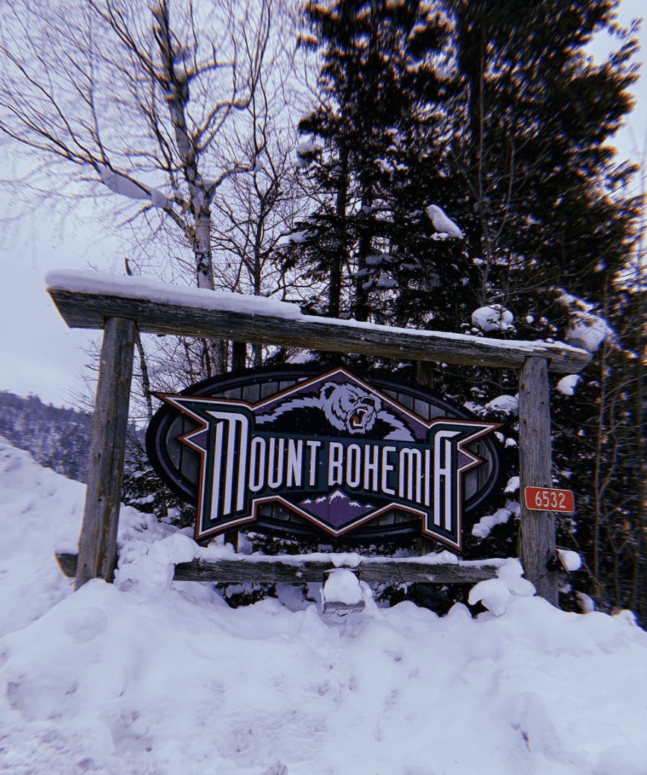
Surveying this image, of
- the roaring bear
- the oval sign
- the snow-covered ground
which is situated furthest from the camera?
the roaring bear

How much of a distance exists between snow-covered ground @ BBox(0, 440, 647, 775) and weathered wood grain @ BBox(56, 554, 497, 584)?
→ 0.59ft

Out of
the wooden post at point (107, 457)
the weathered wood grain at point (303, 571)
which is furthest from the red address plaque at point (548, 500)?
the wooden post at point (107, 457)

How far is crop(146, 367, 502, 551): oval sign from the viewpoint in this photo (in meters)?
3.99

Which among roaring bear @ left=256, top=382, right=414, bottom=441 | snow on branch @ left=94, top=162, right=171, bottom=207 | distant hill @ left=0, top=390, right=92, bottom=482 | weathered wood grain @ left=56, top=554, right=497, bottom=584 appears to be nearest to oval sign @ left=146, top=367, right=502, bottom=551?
roaring bear @ left=256, top=382, right=414, bottom=441

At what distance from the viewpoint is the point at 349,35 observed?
28.0 ft

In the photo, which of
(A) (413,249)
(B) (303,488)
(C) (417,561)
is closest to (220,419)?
(B) (303,488)

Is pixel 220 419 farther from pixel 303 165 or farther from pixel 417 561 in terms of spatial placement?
pixel 303 165

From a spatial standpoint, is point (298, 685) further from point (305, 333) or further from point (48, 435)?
point (48, 435)

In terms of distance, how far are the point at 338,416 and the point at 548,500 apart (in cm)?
206

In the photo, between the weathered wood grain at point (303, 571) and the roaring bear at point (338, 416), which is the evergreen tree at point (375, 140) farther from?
the weathered wood grain at point (303, 571)

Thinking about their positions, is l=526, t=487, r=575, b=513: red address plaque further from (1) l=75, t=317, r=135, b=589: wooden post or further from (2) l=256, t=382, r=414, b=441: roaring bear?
(1) l=75, t=317, r=135, b=589: wooden post

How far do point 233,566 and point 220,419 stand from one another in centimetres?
116

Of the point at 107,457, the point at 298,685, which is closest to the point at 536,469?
the point at 298,685

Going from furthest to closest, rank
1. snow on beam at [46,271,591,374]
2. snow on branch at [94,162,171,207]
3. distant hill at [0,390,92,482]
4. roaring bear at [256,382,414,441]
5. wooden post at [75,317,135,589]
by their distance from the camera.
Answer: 1. distant hill at [0,390,92,482]
2. snow on branch at [94,162,171,207]
3. roaring bear at [256,382,414,441]
4. snow on beam at [46,271,591,374]
5. wooden post at [75,317,135,589]
